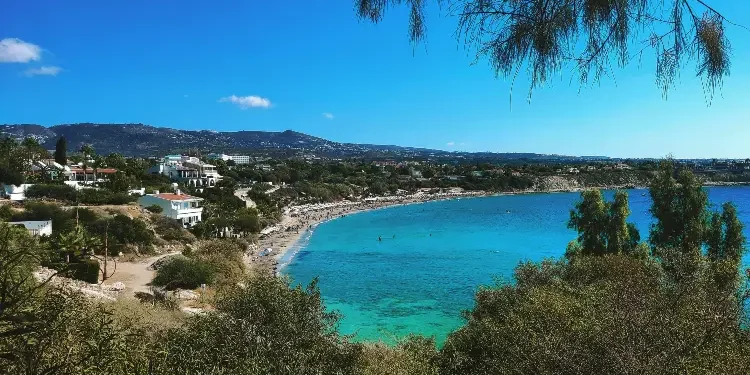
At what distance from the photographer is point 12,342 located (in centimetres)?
419

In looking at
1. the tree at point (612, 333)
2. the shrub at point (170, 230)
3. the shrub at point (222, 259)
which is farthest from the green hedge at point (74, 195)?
the tree at point (612, 333)

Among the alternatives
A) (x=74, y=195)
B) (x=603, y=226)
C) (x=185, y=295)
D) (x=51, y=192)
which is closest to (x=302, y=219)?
(x=74, y=195)

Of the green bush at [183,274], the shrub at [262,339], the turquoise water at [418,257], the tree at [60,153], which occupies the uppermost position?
the tree at [60,153]

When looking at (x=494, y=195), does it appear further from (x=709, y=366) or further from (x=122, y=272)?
(x=709, y=366)

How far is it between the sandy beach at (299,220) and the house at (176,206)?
6.44m

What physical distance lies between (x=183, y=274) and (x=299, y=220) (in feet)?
129

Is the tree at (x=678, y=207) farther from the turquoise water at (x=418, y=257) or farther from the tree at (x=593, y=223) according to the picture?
the turquoise water at (x=418, y=257)

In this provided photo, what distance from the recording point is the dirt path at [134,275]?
2546 centimetres

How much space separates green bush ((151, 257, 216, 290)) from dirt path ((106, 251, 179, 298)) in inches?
30.7

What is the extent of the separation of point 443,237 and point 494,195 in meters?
57.2

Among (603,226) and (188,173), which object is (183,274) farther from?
(188,173)

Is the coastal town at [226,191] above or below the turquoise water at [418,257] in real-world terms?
above

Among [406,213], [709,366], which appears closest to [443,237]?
[406,213]

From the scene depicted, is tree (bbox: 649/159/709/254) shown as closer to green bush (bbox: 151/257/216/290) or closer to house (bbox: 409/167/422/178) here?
green bush (bbox: 151/257/216/290)
